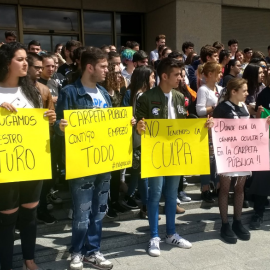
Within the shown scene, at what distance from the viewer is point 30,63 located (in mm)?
3463

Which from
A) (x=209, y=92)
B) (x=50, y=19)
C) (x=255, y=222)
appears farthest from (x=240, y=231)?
(x=50, y=19)

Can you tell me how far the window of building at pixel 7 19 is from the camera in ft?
31.1

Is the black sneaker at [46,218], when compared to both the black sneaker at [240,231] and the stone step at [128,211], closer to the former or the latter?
the stone step at [128,211]

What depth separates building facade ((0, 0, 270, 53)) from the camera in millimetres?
9852

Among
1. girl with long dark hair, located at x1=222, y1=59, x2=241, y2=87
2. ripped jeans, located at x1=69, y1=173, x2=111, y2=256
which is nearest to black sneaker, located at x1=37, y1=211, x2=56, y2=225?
ripped jeans, located at x1=69, y1=173, x2=111, y2=256

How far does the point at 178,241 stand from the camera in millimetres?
3664

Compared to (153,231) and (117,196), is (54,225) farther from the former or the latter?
(153,231)

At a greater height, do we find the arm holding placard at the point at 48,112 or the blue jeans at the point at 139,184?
the arm holding placard at the point at 48,112

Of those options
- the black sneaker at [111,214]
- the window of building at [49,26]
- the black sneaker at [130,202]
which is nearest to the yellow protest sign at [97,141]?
the black sneaker at [111,214]

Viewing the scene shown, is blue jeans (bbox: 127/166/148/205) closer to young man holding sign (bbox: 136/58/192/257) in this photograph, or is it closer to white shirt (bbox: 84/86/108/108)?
young man holding sign (bbox: 136/58/192/257)

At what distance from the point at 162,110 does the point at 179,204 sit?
1.69 metres

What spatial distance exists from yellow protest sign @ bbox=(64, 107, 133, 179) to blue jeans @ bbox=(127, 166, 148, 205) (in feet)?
2.66

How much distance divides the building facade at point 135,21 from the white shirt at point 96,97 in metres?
7.29

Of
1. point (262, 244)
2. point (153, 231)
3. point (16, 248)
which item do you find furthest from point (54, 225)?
point (262, 244)
